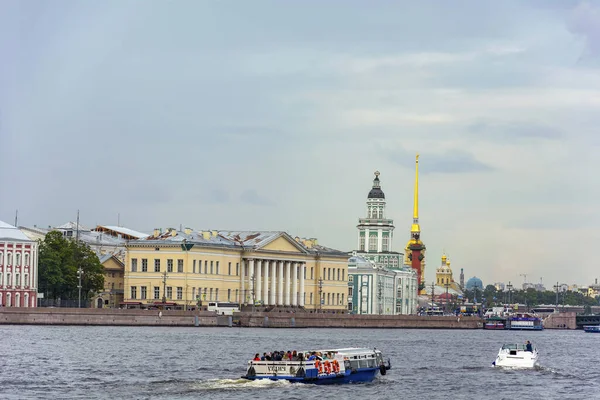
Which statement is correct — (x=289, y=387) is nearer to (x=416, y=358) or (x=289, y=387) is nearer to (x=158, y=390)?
(x=158, y=390)

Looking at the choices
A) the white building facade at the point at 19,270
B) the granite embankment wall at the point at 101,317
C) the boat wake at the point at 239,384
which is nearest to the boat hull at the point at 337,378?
the boat wake at the point at 239,384

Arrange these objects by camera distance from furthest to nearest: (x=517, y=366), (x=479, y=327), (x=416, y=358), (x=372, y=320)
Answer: (x=479, y=327) < (x=372, y=320) < (x=416, y=358) < (x=517, y=366)

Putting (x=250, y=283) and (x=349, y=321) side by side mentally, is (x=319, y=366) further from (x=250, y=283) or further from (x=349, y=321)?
(x=250, y=283)

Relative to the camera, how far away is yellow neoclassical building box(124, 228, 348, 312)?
16838 cm

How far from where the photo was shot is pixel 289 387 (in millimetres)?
68250

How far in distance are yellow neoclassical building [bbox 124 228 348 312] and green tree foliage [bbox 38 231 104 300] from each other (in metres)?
8.91

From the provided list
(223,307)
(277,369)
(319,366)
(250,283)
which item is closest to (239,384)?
(277,369)

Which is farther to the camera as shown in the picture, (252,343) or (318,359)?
(252,343)

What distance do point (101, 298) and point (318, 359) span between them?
346 ft

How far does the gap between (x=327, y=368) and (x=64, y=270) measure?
84.8 metres

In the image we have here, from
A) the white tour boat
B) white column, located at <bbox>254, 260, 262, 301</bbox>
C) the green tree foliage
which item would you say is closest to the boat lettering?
the white tour boat

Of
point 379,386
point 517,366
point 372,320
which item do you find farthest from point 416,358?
point 372,320

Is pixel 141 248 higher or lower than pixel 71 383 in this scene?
higher

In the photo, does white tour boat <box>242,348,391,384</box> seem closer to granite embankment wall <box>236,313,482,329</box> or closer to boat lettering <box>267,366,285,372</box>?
boat lettering <box>267,366,285,372</box>
